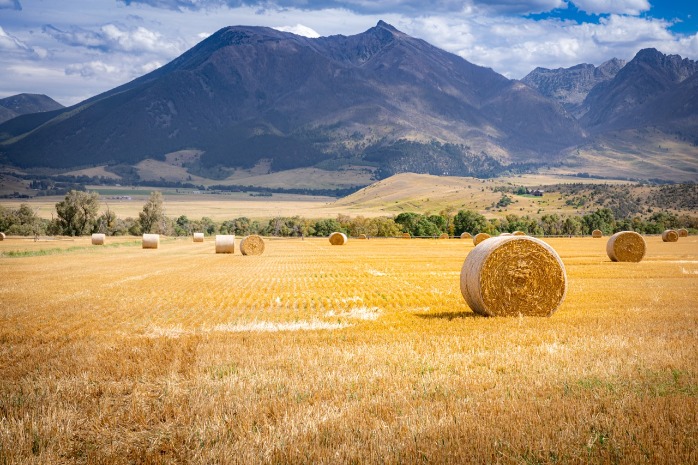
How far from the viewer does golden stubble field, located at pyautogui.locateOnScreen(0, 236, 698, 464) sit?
23.0ft

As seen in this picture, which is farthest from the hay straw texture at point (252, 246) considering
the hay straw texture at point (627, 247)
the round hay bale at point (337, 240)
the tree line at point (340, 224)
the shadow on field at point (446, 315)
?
the tree line at point (340, 224)

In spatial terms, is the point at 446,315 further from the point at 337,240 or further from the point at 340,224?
the point at 340,224

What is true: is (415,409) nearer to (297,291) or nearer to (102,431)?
(102,431)

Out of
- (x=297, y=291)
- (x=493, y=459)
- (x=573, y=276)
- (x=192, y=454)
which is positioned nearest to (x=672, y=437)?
(x=493, y=459)

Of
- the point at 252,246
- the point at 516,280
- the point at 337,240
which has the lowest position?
the point at 337,240

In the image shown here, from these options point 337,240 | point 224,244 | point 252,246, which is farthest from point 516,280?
point 337,240

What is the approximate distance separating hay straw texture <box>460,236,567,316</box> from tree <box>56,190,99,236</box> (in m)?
114

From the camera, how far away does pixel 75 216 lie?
4594 inches

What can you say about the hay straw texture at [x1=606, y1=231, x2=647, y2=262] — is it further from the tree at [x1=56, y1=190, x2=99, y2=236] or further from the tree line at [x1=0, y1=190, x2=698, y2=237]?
the tree at [x1=56, y1=190, x2=99, y2=236]

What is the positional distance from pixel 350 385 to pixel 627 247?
39869 mm

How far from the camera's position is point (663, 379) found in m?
9.59

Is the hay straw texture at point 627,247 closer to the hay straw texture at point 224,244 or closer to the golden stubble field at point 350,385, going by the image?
the golden stubble field at point 350,385

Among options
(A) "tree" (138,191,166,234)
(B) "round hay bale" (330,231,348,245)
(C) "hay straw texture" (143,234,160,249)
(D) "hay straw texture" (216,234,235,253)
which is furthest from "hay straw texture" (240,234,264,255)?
(A) "tree" (138,191,166,234)

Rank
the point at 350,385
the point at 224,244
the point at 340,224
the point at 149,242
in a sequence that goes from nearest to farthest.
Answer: the point at 350,385 < the point at 224,244 < the point at 149,242 < the point at 340,224
